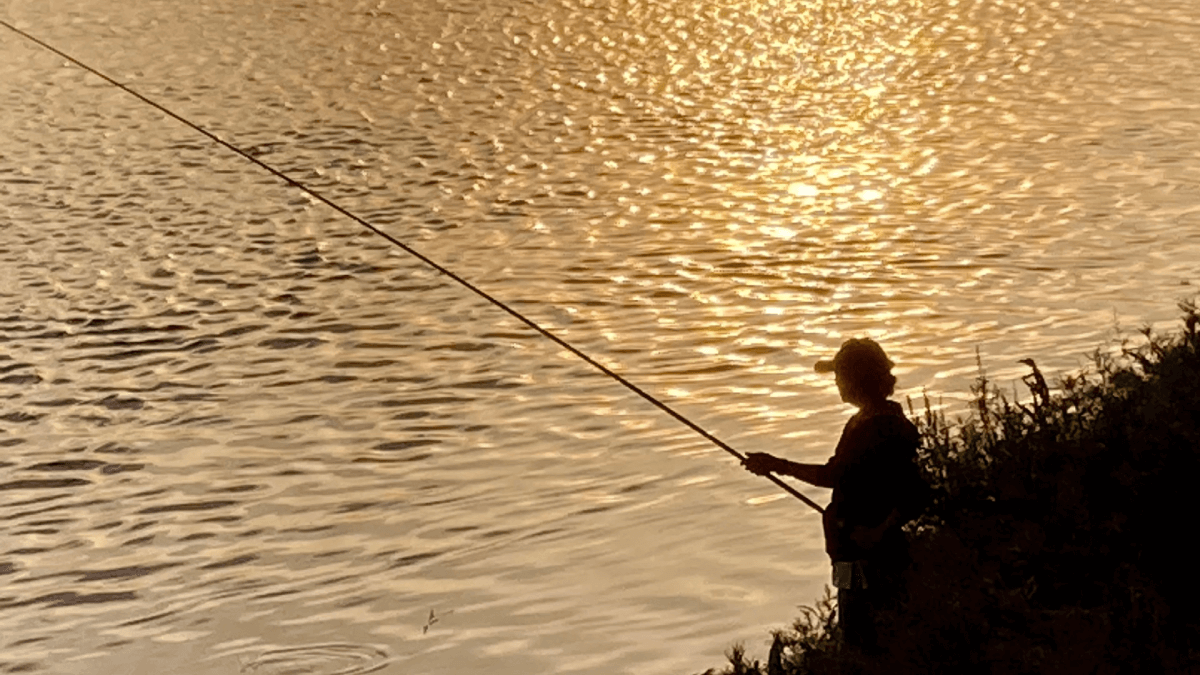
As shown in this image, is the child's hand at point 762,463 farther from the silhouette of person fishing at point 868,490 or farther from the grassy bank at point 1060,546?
the grassy bank at point 1060,546

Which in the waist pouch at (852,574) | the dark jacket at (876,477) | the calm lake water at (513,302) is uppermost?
the calm lake water at (513,302)

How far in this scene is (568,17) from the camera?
109 ft

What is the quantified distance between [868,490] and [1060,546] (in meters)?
0.62

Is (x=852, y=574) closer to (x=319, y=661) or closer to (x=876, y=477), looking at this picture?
(x=876, y=477)

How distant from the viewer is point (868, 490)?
22.1ft

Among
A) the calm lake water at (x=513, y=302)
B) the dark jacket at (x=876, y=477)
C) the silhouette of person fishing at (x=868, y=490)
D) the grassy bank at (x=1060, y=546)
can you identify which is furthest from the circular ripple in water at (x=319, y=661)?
the dark jacket at (x=876, y=477)

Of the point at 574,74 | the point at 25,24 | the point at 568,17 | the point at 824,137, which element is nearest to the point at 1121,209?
the point at 824,137

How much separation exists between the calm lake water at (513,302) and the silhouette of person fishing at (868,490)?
2.25 m

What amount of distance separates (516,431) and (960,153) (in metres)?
9.68

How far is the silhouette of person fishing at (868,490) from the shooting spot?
6723mm

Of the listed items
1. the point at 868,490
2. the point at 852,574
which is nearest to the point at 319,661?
the point at 852,574

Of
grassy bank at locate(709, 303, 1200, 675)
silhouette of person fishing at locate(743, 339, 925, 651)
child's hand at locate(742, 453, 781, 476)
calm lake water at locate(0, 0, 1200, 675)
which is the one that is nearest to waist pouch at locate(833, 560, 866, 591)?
silhouette of person fishing at locate(743, 339, 925, 651)

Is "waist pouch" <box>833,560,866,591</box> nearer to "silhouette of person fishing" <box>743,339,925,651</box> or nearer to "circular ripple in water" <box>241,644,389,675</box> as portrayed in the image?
"silhouette of person fishing" <box>743,339,925,651</box>

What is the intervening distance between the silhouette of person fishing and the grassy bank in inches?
3.8
